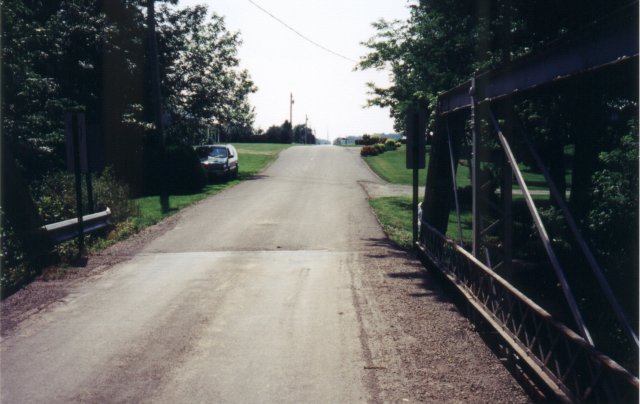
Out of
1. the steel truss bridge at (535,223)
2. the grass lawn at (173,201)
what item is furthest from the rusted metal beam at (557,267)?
the grass lawn at (173,201)

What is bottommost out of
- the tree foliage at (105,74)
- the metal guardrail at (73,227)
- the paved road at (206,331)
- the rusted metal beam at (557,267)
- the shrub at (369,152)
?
the paved road at (206,331)

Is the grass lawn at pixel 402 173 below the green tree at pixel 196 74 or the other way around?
below

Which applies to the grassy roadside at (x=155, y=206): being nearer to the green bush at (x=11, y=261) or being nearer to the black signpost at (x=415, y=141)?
the green bush at (x=11, y=261)

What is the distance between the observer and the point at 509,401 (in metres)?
5.28

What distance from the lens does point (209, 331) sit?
7.41m

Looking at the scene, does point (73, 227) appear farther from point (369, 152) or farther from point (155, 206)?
point (369, 152)

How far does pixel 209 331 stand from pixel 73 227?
6.58 metres

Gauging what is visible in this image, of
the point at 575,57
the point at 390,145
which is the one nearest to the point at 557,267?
the point at 575,57

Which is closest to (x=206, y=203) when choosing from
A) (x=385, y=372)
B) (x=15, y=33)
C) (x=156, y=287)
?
(x=15, y=33)

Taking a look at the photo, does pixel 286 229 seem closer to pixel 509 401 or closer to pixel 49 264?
pixel 49 264

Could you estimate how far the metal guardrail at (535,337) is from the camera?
13.4ft

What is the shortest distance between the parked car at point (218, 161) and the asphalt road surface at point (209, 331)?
16.2 m

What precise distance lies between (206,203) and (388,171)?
19.2 m

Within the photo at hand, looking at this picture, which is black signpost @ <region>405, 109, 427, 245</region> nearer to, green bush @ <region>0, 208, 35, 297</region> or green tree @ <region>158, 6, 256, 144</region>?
green bush @ <region>0, 208, 35, 297</region>
